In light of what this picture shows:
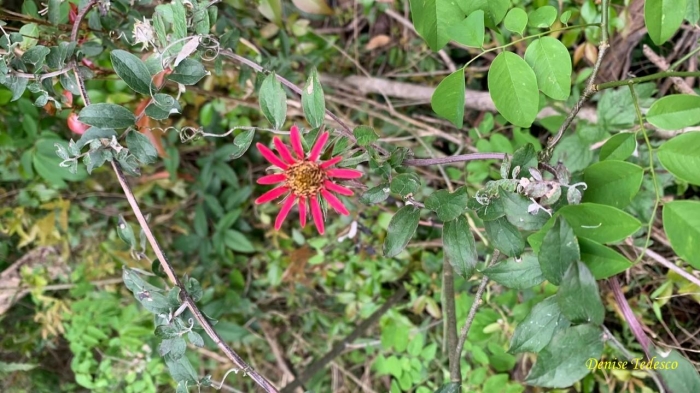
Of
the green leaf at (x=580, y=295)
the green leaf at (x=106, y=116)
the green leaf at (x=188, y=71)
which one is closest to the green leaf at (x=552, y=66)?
the green leaf at (x=580, y=295)

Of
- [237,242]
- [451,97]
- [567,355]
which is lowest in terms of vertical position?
[237,242]

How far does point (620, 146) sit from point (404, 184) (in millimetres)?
321

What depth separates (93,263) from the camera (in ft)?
5.17

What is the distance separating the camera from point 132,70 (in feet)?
2.23

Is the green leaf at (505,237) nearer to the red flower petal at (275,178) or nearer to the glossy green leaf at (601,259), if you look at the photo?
the glossy green leaf at (601,259)

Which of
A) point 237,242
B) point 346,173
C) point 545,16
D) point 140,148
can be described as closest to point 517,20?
point 545,16

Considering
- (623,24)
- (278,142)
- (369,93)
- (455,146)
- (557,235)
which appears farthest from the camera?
(369,93)

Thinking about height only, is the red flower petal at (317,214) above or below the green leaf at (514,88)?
below

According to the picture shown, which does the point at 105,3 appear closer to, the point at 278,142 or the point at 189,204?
the point at 278,142

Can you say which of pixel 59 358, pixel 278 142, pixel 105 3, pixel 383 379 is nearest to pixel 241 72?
pixel 105 3

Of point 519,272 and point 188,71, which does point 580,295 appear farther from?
point 188,71

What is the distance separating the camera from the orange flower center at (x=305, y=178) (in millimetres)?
702

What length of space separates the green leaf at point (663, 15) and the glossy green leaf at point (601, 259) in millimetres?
326

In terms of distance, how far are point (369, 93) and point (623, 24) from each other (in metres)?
0.70
